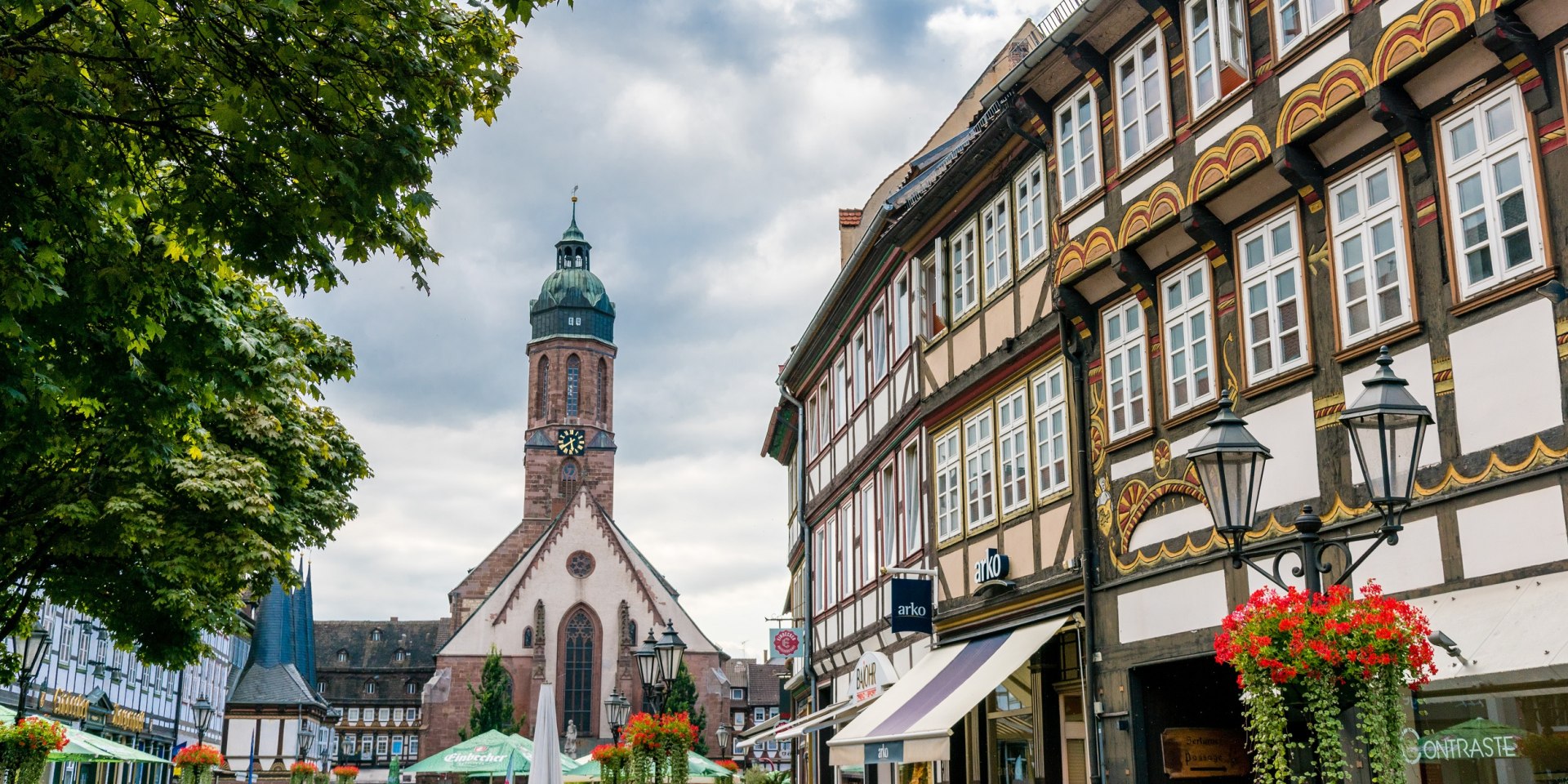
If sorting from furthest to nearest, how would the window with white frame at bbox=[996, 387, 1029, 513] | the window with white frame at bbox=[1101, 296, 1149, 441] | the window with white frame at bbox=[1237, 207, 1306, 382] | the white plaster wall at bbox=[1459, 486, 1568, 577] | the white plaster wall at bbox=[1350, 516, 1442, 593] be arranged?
the window with white frame at bbox=[996, 387, 1029, 513], the window with white frame at bbox=[1101, 296, 1149, 441], the window with white frame at bbox=[1237, 207, 1306, 382], the white plaster wall at bbox=[1350, 516, 1442, 593], the white plaster wall at bbox=[1459, 486, 1568, 577]

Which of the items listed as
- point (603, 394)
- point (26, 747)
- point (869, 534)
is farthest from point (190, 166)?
point (603, 394)

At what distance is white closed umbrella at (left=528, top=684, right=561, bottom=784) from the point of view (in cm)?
2141

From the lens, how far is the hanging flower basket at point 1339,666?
7133mm

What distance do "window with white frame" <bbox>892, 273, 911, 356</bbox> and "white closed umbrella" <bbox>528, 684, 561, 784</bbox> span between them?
7.25m

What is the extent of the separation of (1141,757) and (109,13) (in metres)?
10.2

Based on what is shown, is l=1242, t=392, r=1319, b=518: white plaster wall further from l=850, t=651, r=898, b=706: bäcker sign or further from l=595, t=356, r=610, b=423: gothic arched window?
l=595, t=356, r=610, b=423: gothic arched window

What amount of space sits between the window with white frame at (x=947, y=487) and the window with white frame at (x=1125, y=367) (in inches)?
173

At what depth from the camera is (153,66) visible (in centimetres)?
813

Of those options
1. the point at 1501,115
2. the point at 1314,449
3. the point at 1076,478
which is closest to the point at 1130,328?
the point at 1076,478

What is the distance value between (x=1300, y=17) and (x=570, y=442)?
278ft

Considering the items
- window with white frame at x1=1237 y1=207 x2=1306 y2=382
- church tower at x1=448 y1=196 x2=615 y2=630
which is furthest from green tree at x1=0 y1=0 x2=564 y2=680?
church tower at x1=448 y1=196 x2=615 y2=630

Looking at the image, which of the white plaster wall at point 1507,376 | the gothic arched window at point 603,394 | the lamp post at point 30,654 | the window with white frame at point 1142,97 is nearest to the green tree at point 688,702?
the gothic arched window at point 603,394

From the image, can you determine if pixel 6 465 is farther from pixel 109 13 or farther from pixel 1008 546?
pixel 1008 546

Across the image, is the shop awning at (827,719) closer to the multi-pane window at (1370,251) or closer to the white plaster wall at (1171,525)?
the white plaster wall at (1171,525)
